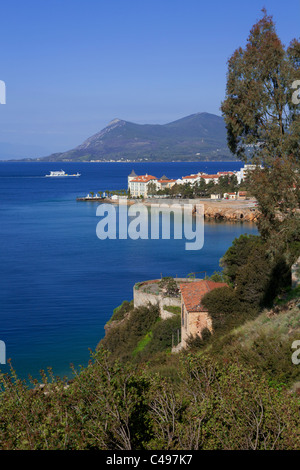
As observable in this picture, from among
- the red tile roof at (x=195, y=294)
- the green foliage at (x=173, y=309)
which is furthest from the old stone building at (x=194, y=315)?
the green foliage at (x=173, y=309)

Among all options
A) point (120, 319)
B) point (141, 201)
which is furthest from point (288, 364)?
point (141, 201)

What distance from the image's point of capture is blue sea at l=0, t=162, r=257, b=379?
22172 millimetres

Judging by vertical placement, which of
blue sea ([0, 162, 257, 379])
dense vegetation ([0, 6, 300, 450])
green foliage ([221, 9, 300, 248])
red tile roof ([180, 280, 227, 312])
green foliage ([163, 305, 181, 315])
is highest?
green foliage ([221, 9, 300, 248])

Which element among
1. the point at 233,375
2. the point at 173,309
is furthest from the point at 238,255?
the point at 233,375

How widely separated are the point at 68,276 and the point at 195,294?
19791 mm

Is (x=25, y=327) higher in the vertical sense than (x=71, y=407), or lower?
lower

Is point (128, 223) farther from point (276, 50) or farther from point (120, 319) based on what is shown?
point (276, 50)

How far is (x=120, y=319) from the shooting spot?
23.5 meters

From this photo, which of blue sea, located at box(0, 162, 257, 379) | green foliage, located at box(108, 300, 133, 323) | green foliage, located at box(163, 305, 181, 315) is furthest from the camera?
green foliage, located at box(108, 300, 133, 323)

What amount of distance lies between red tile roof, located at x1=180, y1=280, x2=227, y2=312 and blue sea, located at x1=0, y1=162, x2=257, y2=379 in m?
5.57

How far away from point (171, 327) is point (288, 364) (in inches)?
396

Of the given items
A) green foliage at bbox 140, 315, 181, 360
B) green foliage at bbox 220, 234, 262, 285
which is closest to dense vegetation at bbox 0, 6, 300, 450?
green foliage at bbox 220, 234, 262, 285

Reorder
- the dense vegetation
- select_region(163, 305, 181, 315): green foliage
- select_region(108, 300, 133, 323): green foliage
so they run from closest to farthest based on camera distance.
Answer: the dense vegetation, select_region(163, 305, 181, 315): green foliage, select_region(108, 300, 133, 323): green foliage

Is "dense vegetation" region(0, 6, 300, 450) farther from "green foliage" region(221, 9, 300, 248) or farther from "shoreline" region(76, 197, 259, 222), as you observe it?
"shoreline" region(76, 197, 259, 222)
